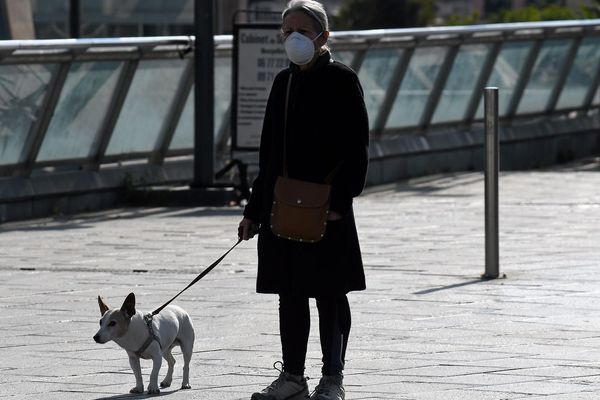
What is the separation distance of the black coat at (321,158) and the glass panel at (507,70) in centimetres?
1632

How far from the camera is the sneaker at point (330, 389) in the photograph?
665 centimetres

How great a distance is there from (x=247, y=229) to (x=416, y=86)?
14880 mm

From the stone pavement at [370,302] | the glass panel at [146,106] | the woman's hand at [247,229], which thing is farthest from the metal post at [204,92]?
the woman's hand at [247,229]

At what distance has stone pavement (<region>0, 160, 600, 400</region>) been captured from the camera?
7.27 m

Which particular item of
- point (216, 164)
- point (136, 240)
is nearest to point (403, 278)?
point (136, 240)

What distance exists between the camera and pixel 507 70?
23484mm

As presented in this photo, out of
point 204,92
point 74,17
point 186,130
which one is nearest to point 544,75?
point 74,17

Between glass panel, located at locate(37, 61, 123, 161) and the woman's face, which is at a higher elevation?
the woman's face

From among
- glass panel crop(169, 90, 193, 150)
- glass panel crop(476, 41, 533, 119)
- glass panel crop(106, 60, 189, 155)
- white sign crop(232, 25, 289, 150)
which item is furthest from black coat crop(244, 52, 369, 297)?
glass panel crop(476, 41, 533, 119)

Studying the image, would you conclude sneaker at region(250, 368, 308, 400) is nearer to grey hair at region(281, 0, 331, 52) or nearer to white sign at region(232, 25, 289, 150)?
grey hair at region(281, 0, 331, 52)

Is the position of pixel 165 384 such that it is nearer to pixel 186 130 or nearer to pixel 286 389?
pixel 286 389

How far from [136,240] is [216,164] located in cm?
442

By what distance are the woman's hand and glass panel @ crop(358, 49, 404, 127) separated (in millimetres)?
13381

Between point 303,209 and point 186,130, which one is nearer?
point 303,209
